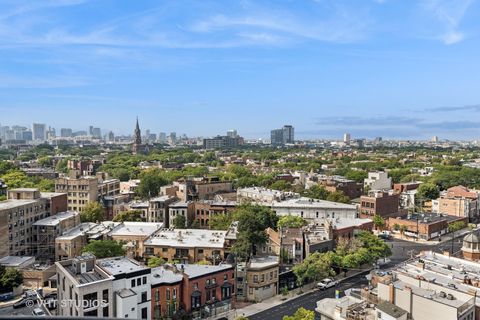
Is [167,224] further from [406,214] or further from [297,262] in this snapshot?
[406,214]

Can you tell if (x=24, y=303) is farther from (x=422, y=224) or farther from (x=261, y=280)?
(x=422, y=224)

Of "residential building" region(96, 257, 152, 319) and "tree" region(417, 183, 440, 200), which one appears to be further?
"tree" region(417, 183, 440, 200)

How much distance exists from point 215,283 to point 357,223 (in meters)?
19.1

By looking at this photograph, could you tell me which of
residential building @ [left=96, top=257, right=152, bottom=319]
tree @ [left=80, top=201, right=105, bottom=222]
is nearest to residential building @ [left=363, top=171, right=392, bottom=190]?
tree @ [left=80, top=201, right=105, bottom=222]

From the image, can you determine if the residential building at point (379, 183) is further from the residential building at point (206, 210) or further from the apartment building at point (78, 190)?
the apartment building at point (78, 190)

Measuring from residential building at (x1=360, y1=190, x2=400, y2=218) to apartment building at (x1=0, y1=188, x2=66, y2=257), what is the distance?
105 feet

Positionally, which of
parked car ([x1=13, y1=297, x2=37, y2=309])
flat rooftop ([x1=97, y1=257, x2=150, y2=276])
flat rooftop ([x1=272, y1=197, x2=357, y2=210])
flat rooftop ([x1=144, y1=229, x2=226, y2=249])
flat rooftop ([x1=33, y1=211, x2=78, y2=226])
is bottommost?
parked car ([x1=13, y1=297, x2=37, y2=309])

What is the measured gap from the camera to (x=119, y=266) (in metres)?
20.6

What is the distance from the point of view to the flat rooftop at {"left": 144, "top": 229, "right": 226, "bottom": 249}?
30422 millimetres

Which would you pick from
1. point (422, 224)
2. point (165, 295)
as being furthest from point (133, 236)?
point (422, 224)

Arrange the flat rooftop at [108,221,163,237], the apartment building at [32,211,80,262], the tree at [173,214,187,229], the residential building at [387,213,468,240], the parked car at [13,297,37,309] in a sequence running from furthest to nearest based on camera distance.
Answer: the residential building at [387,213,468,240], the tree at [173,214,187,229], the apartment building at [32,211,80,262], the flat rooftop at [108,221,163,237], the parked car at [13,297,37,309]

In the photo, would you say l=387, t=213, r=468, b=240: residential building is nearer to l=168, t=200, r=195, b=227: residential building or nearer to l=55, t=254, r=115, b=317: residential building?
l=168, t=200, r=195, b=227: residential building

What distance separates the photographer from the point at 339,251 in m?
30.4

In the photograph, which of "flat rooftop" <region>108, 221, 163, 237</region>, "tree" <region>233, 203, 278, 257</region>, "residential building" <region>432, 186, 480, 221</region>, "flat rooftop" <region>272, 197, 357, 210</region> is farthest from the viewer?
"residential building" <region>432, 186, 480, 221</region>
